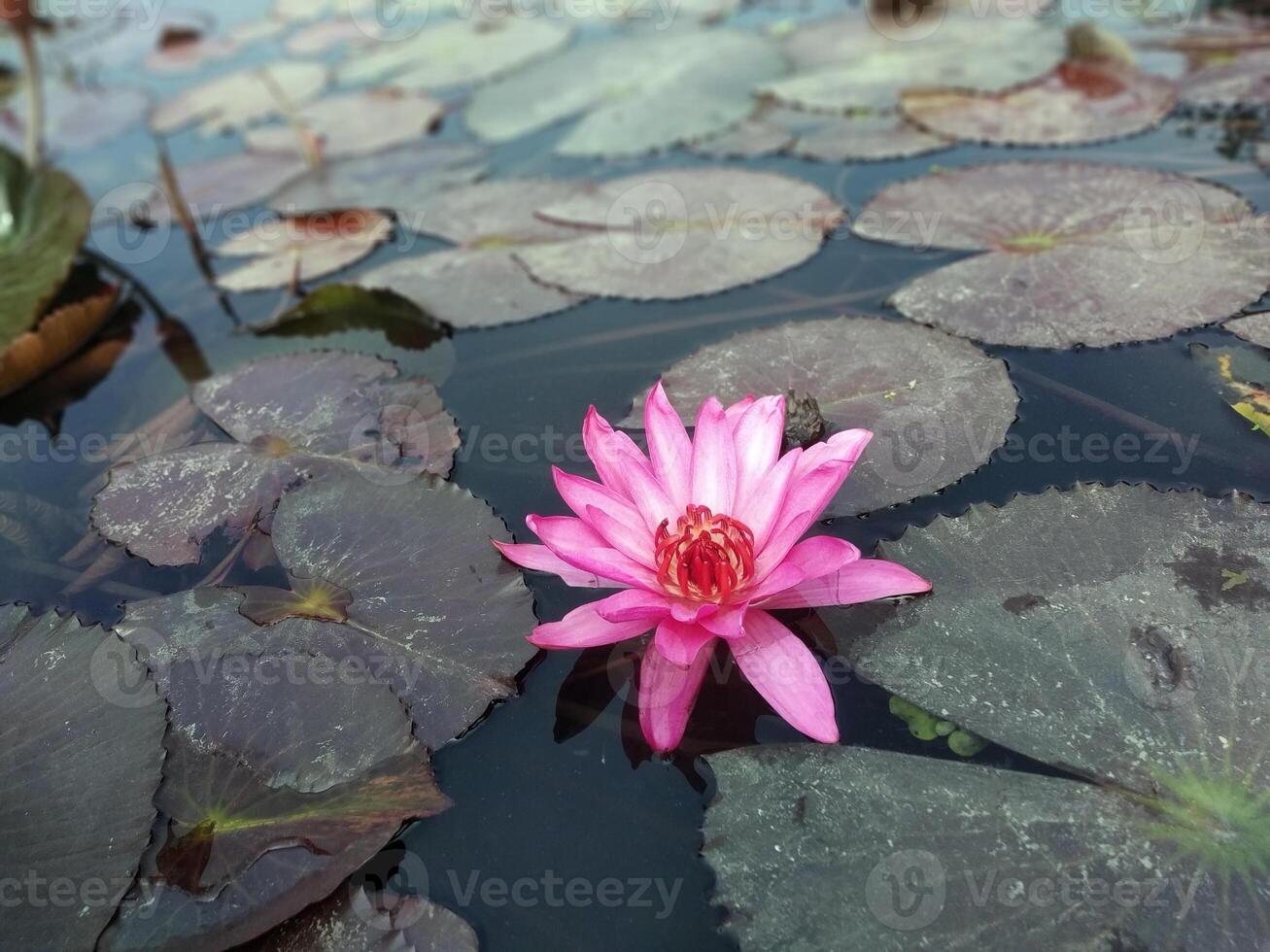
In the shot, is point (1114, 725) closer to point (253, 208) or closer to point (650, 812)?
point (650, 812)

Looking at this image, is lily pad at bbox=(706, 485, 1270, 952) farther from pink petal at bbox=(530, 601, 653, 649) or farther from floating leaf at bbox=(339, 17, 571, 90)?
floating leaf at bbox=(339, 17, 571, 90)

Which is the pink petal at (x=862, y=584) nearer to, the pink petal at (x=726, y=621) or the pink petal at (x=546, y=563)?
the pink petal at (x=726, y=621)

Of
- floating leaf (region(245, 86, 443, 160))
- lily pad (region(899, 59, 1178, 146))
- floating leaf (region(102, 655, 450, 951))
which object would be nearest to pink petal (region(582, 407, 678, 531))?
floating leaf (region(102, 655, 450, 951))

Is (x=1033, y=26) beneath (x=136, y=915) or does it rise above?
above

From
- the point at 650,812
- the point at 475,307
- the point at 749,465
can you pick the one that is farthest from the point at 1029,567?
the point at 475,307

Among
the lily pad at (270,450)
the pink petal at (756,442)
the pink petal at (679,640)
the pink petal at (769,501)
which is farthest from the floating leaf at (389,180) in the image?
the pink petal at (679,640)
